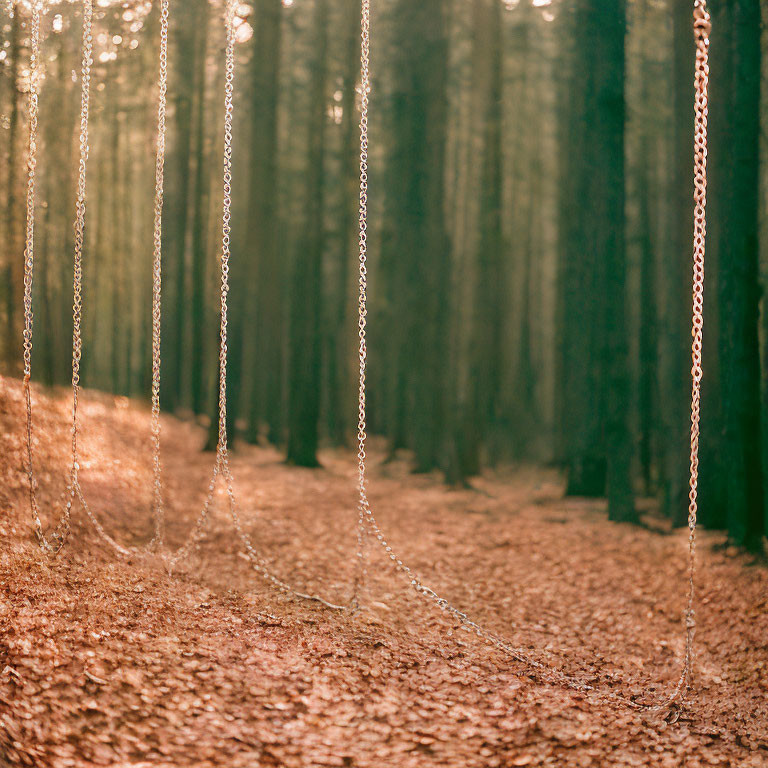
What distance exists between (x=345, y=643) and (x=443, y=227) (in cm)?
563

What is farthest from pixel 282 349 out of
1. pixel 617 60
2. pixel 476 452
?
pixel 617 60

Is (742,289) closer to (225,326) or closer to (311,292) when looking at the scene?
(225,326)

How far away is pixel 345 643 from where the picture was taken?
377 cm

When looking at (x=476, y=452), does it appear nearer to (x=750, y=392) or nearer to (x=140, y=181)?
(x=750, y=392)

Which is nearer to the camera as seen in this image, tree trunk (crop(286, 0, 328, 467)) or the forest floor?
the forest floor

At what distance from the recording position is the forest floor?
2.93m

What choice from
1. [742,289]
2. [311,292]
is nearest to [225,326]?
[742,289]

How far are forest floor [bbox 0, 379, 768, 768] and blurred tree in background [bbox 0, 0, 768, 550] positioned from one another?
3.68 ft

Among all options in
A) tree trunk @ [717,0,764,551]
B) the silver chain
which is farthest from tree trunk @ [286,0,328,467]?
tree trunk @ [717,0,764,551]

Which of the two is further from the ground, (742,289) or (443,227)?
(443,227)

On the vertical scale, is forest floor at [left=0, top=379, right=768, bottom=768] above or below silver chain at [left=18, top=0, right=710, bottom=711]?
below

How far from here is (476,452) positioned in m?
8.21

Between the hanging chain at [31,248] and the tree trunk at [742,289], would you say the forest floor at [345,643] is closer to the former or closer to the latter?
the hanging chain at [31,248]

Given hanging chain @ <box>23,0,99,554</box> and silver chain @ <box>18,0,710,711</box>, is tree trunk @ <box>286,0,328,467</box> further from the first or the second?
hanging chain @ <box>23,0,99,554</box>
